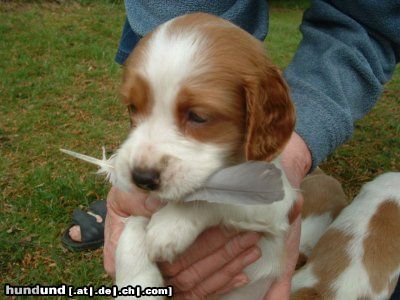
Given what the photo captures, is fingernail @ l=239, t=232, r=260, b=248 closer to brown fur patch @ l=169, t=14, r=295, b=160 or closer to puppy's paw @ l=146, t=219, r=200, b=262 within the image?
puppy's paw @ l=146, t=219, r=200, b=262

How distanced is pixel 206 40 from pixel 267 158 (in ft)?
1.87

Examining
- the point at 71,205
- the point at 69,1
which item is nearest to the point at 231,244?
the point at 71,205

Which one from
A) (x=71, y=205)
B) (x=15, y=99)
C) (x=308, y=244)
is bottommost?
(x=15, y=99)

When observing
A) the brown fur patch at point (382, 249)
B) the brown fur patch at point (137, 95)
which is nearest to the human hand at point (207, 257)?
the brown fur patch at point (137, 95)

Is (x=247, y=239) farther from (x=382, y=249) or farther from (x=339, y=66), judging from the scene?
(x=339, y=66)

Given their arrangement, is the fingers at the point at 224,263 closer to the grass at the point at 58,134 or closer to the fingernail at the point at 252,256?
the fingernail at the point at 252,256

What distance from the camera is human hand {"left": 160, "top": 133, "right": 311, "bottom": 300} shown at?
2561 millimetres

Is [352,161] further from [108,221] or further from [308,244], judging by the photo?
[108,221]

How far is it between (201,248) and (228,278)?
0.71 feet

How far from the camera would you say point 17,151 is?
17.8 ft

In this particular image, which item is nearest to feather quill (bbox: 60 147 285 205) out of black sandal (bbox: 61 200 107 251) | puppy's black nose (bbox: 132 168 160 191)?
puppy's black nose (bbox: 132 168 160 191)

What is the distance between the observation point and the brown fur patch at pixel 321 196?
3.89 m

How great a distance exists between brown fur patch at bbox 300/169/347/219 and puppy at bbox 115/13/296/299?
4.65 ft

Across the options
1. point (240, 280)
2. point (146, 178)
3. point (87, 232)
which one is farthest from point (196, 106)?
point (87, 232)
